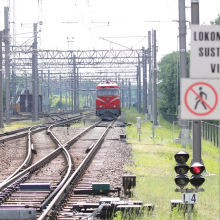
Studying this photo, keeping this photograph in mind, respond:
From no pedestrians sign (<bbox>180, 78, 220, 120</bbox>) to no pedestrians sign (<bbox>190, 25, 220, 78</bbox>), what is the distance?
111 mm

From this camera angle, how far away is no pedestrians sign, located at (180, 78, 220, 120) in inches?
222

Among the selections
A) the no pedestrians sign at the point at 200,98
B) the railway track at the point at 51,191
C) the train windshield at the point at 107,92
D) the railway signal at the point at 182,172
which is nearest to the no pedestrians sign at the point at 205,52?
the no pedestrians sign at the point at 200,98

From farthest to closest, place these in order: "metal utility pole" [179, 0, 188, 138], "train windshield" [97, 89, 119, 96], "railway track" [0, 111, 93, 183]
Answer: "train windshield" [97, 89, 119, 96] → "metal utility pole" [179, 0, 188, 138] → "railway track" [0, 111, 93, 183]

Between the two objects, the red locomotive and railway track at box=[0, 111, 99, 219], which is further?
the red locomotive

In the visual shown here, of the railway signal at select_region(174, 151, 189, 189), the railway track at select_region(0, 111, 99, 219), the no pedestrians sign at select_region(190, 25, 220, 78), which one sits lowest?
the railway track at select_region(0, 111, 99, 219)

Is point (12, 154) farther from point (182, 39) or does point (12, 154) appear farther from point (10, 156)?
point (182, 39)

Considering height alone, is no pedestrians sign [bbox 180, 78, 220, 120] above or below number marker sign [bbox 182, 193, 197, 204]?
above

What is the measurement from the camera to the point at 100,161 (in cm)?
1662

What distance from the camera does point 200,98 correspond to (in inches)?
223

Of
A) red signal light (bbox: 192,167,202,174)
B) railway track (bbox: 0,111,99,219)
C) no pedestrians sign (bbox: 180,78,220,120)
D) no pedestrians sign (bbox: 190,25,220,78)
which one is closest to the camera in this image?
no pedestrians sign (bbox: 180,78,220,120)

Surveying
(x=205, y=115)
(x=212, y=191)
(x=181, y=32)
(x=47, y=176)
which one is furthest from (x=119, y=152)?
(x=205, y=115)

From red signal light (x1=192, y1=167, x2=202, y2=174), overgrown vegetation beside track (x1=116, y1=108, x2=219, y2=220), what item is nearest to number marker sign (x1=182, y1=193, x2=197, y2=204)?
overgrown vegetation beside track (x1=116, y1=108, x2=219, y2=220)

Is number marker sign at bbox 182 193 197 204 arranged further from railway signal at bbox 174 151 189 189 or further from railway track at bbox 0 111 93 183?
railway track at bbox 0 111 93 183

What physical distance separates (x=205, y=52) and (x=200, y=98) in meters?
0.59
